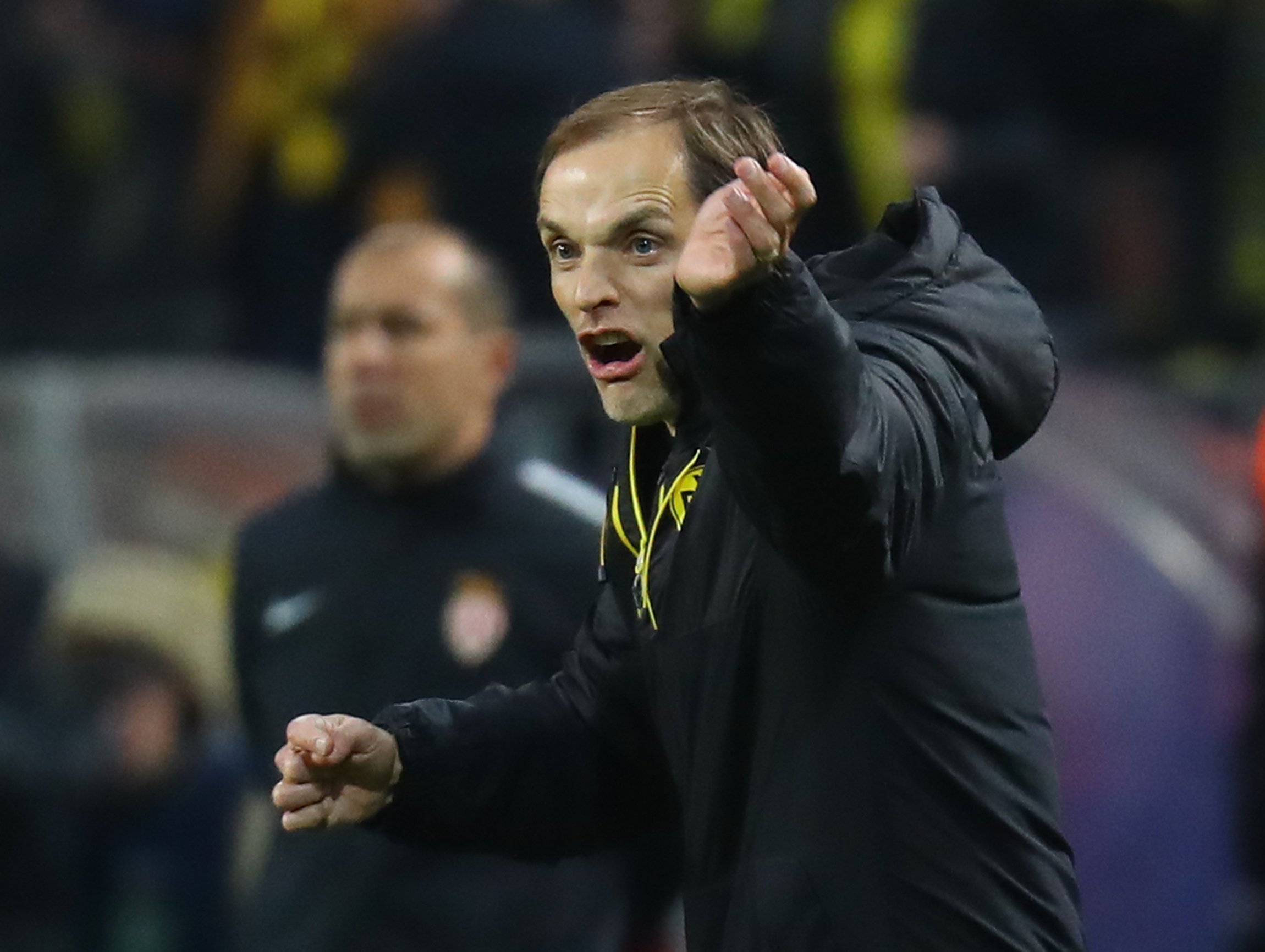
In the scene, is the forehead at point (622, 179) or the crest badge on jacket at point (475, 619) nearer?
the forehead at point (622, 179)

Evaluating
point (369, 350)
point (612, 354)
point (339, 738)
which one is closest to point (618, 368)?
point (612, 354)

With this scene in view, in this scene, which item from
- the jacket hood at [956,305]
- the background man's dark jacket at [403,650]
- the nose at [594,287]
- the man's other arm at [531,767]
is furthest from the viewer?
the background man's dark jacket at [403,650]

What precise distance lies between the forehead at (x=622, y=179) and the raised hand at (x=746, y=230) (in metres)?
0.50

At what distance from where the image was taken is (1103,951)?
239 inches

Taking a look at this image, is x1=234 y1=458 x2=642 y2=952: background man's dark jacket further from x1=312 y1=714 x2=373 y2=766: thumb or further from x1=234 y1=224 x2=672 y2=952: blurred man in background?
x1=312 y1=714 x2=373 y2=766: thumb

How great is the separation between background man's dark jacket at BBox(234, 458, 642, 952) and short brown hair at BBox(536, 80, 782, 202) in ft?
6.73

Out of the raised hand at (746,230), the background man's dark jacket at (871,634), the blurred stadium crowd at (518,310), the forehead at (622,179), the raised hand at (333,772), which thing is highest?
the raised hand at (746,230)

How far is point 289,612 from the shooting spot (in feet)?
17.1

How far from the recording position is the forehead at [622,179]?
2.94 m

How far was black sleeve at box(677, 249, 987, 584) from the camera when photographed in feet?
8.00

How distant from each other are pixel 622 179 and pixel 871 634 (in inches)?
22.9

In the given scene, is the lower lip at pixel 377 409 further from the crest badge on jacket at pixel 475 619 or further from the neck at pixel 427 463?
the crest badge on jacket at pixel 475 619

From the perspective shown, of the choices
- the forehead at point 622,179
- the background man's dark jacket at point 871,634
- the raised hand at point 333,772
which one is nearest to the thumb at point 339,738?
the raised hand at point 333,772

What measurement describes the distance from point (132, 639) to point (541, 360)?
1.17 metres
